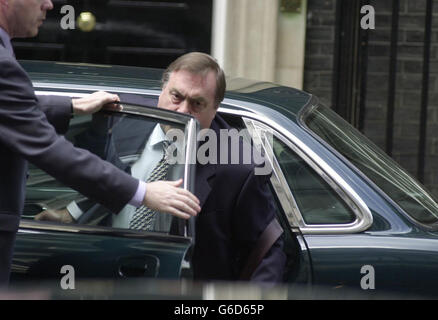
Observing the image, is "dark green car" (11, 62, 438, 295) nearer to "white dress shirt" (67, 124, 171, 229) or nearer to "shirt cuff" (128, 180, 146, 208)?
"white dress shirt" (67, 124, 171, 229)

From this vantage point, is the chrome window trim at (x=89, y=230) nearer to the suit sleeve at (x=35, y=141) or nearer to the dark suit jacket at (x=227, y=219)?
the dark suit jacket at (x=227, y=219)

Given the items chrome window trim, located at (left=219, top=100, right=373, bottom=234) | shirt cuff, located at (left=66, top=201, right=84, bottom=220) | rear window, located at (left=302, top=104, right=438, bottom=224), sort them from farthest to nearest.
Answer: rear window, located at (left=302, top=104, right=438, bottom=224) < chrome window trim, located at (left=219, top=100, right=373, bottom=234) < shirt cuff, located at (left=66, top=201, right=84, bottom=220)

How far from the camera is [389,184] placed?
4.25 m

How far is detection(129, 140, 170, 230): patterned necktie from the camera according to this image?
11.4ft

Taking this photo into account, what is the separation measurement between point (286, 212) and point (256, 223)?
0.33 metres

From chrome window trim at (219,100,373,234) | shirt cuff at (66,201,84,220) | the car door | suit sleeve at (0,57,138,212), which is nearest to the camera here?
suit sleeve at (0,57,138,212)

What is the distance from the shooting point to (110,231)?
3504 millimetres

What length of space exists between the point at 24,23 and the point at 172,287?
1387 mm

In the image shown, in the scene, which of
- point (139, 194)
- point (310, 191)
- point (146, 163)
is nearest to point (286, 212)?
point (310, 191)

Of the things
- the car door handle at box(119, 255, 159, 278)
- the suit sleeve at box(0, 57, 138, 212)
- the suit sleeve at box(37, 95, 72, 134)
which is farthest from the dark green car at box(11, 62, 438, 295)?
the suit sleeve at box(0, 57, 138, 212)

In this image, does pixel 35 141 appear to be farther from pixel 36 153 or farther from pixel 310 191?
pixel 310 191

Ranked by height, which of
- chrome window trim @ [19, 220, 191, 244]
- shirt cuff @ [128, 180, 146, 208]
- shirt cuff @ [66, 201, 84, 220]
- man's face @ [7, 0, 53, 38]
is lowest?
chrome window trim @ [19, 220, 191, 244]

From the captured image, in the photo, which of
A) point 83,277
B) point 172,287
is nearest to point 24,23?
point 83,277
